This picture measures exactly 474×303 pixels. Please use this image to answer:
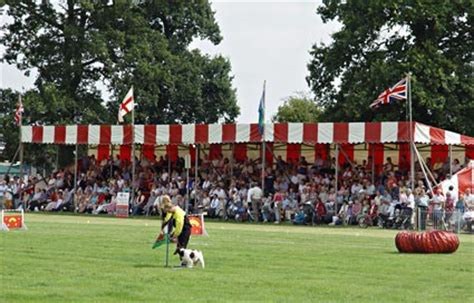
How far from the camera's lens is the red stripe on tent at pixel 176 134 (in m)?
39.2

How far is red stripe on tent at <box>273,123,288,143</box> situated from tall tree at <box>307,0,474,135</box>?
9.86 meters

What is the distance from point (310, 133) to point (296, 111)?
4785 centimetres

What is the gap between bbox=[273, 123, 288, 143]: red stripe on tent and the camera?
3672cm

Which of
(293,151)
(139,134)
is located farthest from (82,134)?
(293,151)

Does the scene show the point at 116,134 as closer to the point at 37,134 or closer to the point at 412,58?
the point at 37,134

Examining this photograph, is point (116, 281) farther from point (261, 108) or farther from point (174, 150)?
point (174, 150)

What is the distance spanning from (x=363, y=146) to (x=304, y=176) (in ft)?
12.2

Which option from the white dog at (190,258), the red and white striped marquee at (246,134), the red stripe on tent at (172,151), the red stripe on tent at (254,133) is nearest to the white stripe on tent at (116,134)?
the red and white striped marquee at (246,134)

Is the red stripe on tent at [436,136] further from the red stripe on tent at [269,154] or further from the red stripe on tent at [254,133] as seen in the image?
the red stripe on tent at [269,154]

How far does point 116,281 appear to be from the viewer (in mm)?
14273

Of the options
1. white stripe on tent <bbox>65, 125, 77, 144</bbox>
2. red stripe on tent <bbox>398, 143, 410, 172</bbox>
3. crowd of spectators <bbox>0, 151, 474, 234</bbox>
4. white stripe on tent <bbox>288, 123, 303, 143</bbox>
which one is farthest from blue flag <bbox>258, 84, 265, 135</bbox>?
white stripe on tent <bbox>65, 125, 77, 144</bbox>

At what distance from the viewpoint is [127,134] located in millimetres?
40594

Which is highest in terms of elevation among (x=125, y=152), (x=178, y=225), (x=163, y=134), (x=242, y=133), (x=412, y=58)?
(x=412, y=58)

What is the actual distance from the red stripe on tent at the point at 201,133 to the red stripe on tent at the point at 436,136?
29.4 feet
